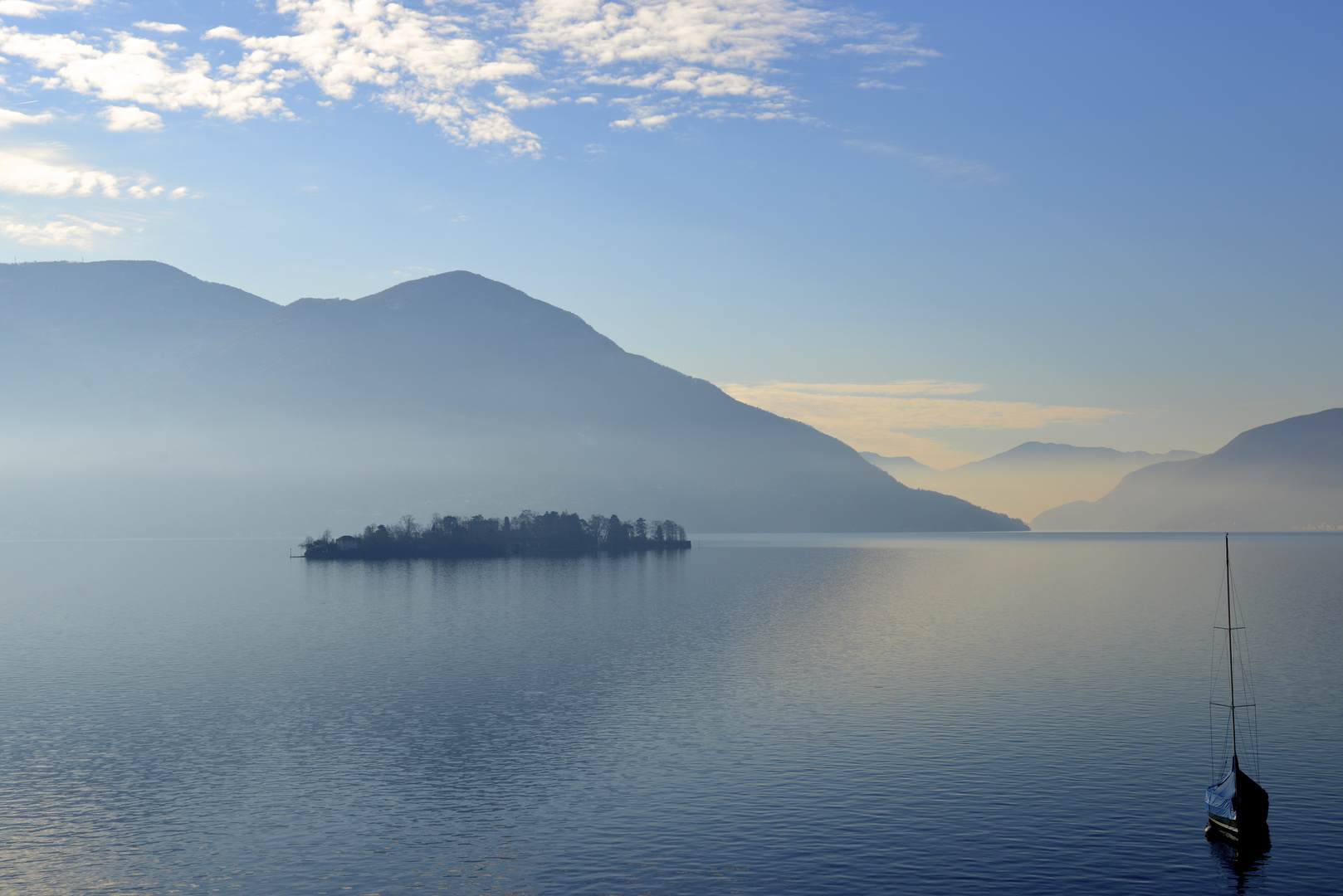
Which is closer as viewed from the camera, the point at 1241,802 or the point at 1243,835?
the point at 1243,835

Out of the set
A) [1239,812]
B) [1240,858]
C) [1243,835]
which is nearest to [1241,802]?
[1239,812]

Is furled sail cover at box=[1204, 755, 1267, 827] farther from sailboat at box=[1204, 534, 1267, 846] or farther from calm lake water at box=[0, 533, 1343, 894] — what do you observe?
calm lake water at box=[0, 533, 1343, 894]

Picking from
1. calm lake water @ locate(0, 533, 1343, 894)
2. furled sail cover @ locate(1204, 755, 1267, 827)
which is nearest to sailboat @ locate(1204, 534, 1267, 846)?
furled sail cover @ locate(1204, 755, 1267, 827)

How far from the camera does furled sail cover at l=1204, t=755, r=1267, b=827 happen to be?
5247cm

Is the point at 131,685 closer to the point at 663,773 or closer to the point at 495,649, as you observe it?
the point at 495,649

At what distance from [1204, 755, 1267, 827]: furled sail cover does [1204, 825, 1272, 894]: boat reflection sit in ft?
3.17

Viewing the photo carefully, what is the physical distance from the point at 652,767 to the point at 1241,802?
3543 centimetres

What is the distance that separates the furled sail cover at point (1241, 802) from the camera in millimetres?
52469

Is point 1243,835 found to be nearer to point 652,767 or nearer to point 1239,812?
point 1239,812

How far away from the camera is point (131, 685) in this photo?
334ft

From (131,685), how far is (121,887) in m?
62.8

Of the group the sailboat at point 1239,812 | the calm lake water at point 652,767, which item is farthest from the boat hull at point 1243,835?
the calm lake water at point 652,767

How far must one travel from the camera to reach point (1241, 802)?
52656 mm

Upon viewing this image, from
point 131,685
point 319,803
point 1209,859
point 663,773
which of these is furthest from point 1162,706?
point 131,685
